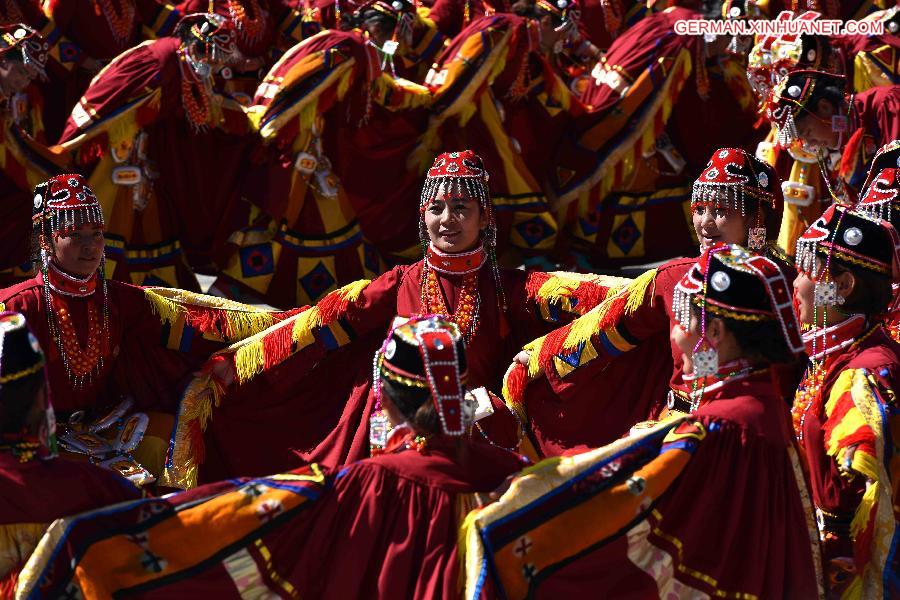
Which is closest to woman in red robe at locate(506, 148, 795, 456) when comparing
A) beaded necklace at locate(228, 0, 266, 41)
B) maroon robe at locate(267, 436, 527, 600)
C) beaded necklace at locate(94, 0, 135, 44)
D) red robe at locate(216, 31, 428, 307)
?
maroon robe at locate(267, 436, 527, 600)

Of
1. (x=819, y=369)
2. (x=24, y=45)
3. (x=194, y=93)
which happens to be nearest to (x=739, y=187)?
(x=819, y=369)

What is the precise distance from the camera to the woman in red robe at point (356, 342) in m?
5.14

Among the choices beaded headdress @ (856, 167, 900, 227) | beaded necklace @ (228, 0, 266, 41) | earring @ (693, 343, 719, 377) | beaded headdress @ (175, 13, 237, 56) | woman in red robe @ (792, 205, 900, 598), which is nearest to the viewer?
earring @ (693, 343, 719, 377)

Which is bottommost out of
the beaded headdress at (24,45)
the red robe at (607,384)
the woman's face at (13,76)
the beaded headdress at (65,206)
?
the red robe at (607,384)

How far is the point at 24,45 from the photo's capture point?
738cm

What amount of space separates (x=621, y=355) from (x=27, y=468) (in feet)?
6.78

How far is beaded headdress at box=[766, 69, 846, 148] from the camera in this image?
21.9 ft

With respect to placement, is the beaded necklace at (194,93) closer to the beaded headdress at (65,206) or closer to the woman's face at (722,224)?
the beaded headdress at (65,206)

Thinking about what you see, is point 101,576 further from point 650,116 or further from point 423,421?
point 650,116

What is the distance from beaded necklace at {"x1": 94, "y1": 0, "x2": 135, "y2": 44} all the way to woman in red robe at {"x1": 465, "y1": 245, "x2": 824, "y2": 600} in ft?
19.4

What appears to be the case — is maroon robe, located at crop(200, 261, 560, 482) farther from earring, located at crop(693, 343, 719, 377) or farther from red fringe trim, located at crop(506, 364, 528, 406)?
earring, located at crop(693, 343, 719, 377)

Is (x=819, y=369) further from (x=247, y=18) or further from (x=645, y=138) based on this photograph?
(x=247, y=18)

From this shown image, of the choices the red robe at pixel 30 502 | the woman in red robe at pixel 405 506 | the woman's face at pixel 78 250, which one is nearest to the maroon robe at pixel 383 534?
the woman in red robe at pixel 405 506

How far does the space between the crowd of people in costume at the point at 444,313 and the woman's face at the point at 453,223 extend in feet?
0.03
